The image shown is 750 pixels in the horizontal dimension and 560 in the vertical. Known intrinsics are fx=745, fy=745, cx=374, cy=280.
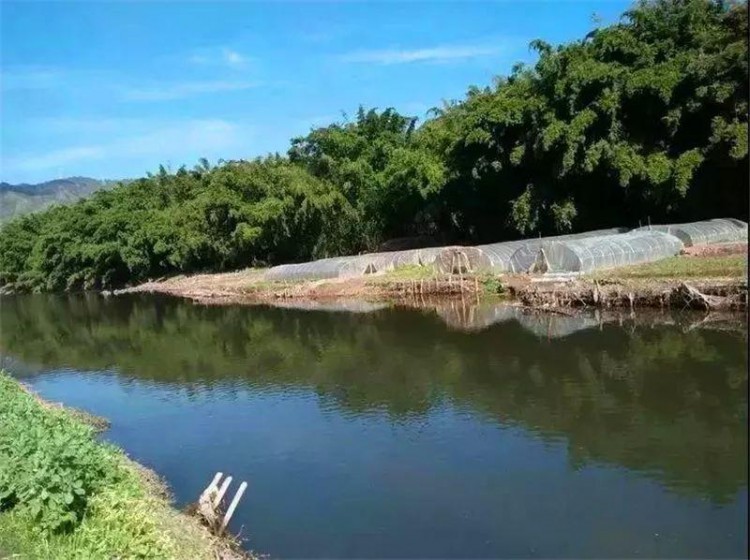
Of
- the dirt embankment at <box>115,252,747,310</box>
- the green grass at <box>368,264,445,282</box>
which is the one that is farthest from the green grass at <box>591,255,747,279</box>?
the green grass at <box>368,264,445,282</box>

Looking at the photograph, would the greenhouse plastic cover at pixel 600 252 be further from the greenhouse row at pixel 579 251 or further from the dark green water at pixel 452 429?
the dark green water at pixel 452 429

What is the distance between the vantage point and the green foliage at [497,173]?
113 feet

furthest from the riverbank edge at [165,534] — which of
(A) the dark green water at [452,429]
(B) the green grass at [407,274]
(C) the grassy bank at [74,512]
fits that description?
(B) the green grass at [407,274]

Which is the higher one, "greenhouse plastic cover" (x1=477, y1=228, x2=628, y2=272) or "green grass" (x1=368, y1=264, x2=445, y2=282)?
"greenhouse plastic cover" (x1=477, y1=228, x2=628, y2=272)

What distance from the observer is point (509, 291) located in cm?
3195

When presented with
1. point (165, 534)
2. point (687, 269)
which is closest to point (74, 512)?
point (165, 534)

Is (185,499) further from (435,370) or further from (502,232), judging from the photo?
(502,232)

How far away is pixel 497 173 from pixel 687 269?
1660 cm

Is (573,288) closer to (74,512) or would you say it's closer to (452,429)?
(452,429)

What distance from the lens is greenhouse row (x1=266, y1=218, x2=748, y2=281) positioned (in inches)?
1243

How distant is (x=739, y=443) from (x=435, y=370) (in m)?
9.26

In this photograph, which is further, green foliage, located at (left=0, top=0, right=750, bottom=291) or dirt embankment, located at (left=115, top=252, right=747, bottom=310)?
green foliage, located at (left=0, top=0, right=750, bottom=291)

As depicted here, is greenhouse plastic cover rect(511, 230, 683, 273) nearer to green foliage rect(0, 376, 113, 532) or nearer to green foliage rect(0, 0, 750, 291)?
green foliage rect(0, 0, 750, 291)

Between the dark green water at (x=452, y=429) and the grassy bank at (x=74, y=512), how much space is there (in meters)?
1.70
